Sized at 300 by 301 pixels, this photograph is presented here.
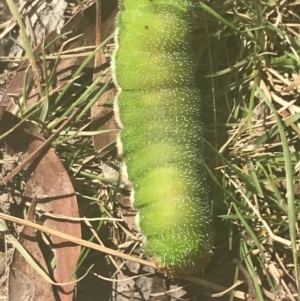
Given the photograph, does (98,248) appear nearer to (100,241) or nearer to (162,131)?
(100,241)

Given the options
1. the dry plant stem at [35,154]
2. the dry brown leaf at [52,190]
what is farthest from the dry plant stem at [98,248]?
the dry plant stem at [35,154]

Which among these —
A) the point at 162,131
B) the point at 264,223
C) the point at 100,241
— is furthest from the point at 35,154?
the point at 264,223

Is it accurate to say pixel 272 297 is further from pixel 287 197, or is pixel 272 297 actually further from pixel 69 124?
pixel 69 124

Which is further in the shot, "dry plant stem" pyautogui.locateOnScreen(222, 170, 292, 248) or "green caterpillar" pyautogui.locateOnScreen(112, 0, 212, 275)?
"dry plant stem" pyautogui.locateOnScreen(222, 170, 292, 248)

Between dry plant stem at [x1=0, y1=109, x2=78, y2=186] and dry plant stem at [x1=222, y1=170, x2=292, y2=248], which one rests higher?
dry plant stem at [x1=0, y1=109, x2=78, y2=186]

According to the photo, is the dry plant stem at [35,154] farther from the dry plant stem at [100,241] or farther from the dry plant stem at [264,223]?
the dry plant stem at [264,223]

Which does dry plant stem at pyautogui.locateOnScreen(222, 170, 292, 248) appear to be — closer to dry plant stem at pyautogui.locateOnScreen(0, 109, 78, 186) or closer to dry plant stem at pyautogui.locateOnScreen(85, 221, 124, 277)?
dry plant stem at pyautogui.locateOnScreen(85, 221, 124, 277)

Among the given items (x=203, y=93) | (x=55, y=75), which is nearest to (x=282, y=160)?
(x=203, y=93)

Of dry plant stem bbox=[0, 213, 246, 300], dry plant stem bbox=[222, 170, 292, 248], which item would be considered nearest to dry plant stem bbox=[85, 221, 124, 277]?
dry plant stem bbox=[0, 213, 246, 300]
